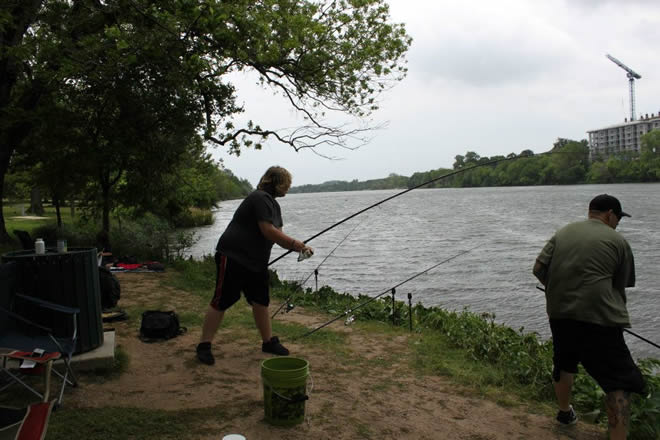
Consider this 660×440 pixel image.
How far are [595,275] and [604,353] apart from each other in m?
0.50

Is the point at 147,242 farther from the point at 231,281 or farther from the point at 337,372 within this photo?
the point at 337,372

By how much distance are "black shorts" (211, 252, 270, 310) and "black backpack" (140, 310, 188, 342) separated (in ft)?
4.01

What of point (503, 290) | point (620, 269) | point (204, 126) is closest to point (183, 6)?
point (204, 126)

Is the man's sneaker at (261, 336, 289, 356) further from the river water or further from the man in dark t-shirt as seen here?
the river water

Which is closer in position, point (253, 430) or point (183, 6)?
point (253, 430)

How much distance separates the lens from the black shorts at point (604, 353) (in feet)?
10.7

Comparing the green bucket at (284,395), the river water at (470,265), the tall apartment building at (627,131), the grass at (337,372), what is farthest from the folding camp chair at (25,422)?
the tall apartment building at (627,131)

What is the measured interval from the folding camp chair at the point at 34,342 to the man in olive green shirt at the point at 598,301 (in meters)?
3.47

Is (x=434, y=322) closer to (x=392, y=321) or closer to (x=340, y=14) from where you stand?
(x=392, y=321)

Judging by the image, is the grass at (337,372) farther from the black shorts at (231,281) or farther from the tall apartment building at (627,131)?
the tall apartment building at (627,131)

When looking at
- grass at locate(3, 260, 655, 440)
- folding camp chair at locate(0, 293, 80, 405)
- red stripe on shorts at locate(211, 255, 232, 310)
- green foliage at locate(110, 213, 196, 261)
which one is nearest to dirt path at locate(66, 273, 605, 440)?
grass at locate(3, 260, 655, 440)

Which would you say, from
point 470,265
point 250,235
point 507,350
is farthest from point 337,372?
point 470,265

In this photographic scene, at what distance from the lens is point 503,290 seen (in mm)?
13484

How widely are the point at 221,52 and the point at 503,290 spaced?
9.01 m
